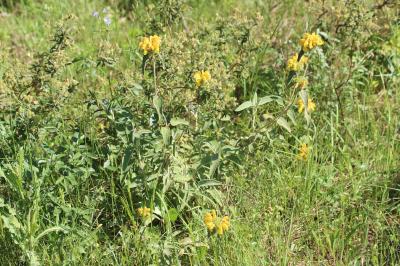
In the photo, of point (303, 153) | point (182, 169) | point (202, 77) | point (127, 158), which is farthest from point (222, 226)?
point (303, 153)

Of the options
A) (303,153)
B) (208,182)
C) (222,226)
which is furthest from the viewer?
(303,153)

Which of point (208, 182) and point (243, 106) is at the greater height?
point (243, 106)

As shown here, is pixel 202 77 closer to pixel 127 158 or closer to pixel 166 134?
pixel 166 134

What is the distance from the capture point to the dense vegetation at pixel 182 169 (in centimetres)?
274

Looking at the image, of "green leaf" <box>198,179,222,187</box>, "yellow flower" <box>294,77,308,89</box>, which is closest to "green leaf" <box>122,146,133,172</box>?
"green leaf" <box>198,179,222,187</box>

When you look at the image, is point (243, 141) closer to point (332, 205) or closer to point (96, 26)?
point (332, 205)

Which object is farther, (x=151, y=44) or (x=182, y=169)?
(x=182, y=169)

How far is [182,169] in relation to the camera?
9.17 ft

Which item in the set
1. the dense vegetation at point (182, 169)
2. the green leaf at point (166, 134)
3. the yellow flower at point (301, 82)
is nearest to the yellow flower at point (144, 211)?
the dense vegetation at point (182, 169)

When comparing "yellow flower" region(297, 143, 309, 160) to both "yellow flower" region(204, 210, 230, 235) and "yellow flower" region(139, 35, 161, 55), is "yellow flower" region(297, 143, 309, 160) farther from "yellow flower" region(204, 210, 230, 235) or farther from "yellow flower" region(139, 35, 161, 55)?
"yellow flower" region(139, 35, 161, 55)

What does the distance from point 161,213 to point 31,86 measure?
890mm

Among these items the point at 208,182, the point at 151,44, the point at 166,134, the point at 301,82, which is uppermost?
the point at 151,44

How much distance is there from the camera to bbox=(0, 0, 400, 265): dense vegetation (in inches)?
108

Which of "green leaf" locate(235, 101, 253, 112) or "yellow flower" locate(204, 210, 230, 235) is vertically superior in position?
"green leaf" locate(235, 101, 253, 112)
